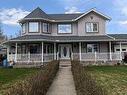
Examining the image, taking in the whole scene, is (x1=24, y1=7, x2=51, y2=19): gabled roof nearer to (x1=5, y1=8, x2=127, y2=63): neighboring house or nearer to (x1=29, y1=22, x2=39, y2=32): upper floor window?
(x1=5, y1=8, x2=127, y2=63): neighboring house

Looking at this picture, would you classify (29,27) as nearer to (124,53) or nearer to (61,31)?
(61,31)

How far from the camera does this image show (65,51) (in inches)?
1681

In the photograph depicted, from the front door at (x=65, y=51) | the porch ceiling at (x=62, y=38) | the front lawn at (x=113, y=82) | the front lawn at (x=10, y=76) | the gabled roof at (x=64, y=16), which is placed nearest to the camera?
the front lawn at (x=113, y=82)

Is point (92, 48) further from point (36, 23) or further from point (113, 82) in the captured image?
point (113, 82)

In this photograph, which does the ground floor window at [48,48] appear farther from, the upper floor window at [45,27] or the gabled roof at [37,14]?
the gabled roof at [37,14]

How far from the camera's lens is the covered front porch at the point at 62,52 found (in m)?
38.7

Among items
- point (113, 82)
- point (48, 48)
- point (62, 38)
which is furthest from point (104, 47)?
point (113, 82)

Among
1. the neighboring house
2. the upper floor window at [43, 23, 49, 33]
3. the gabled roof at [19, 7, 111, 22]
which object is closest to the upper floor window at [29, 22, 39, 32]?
the neighboring house

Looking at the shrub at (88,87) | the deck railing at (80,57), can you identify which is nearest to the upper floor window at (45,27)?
the deck railing at (80,57)

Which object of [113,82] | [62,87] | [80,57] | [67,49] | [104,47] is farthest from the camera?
[67,49]

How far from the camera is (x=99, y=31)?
42.2 metres

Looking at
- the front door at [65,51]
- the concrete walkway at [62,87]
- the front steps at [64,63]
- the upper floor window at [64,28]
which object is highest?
the upper floor window at [64,28]

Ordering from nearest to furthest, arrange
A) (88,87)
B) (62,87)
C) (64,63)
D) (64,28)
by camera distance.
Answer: (88,87), (62,87), (64,63), (64,28)

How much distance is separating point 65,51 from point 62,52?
47cm
